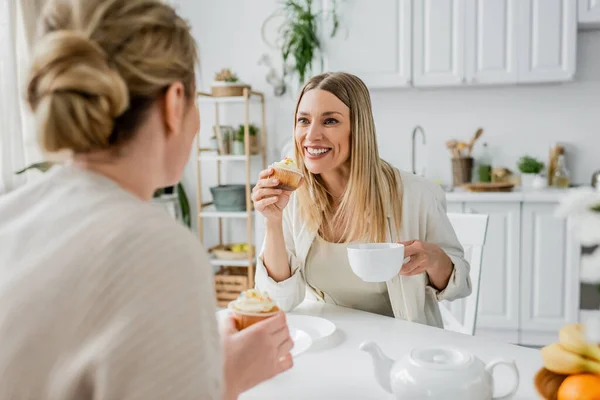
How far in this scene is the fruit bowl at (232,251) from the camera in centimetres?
402

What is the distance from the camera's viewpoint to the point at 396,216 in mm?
1792

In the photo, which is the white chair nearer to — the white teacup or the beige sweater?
the white teacup

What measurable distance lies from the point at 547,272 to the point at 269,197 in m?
→ 2.37

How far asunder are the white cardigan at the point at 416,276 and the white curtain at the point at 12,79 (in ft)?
6.22

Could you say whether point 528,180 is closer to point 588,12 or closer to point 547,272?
point 547,272

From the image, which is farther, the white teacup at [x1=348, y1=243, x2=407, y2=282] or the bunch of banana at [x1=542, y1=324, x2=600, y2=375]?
the white teacup at [x1=348, y1=243, x2=407, y2=282]

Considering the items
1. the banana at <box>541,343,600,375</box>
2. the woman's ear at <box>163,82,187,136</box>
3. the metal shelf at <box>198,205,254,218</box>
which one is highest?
the woman's ear at <box>163,82,187,136</box>

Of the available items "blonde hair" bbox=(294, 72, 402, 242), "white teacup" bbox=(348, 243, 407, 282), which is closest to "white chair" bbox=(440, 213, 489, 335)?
"blonde hair" bbox=(294, 72, 402, 242)

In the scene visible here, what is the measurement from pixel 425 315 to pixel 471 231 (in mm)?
372

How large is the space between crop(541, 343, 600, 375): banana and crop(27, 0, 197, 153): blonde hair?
0.64 meters

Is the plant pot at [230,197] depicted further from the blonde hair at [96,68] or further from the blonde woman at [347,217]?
the blonde hair at [96,68]

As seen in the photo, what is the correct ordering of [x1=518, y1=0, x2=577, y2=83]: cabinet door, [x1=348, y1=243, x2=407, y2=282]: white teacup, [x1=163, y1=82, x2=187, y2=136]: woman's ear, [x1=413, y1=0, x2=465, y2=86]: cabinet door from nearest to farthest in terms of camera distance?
[x1=163, y1=82, x2=187, y2=136]: woman's ear < [x1=348, y1=243, x2=407, y2=282]: white teacup < [x1=518, y1=0, x2=577, y2=83]: cabinet door < [x1=413, y1=0, x2=465, y2=86]: cabinet door

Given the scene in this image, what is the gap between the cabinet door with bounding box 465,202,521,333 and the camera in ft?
11.0

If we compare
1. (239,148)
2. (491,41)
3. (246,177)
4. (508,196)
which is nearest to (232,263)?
(246,177)
